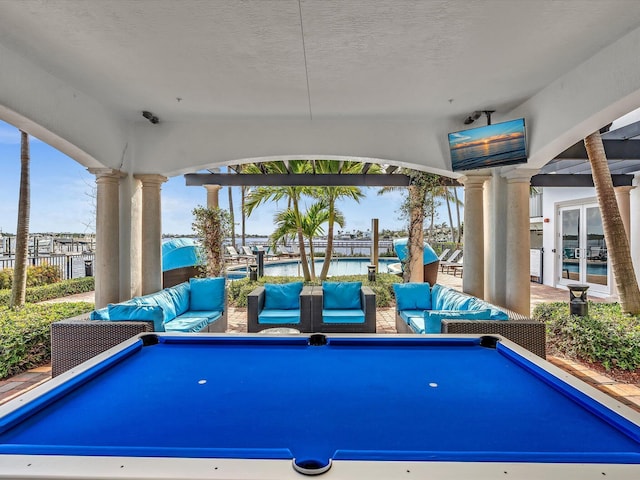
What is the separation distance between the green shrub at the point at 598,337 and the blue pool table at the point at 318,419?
8.24ft

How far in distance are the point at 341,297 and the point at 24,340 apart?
3.84 m

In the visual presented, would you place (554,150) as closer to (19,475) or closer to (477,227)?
(477,227)

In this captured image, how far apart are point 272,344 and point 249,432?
3.56 ft

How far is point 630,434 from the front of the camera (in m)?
1.23

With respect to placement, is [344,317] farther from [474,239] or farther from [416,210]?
[416,210]

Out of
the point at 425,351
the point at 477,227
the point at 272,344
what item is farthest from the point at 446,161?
the point at 272,344

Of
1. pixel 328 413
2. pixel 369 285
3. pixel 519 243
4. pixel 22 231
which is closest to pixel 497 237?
pixel 519 243

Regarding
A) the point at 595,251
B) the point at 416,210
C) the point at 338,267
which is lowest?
the point at 338,267

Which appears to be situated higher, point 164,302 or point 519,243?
point 519,243

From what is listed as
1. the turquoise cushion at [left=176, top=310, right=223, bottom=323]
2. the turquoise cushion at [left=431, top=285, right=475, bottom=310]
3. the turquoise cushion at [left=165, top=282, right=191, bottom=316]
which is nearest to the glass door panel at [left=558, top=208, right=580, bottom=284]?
the turquoise cushion at [left=431, top=285, right=475, bottom=310]

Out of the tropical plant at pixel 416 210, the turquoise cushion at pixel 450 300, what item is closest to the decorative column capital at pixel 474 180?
the tropical plant at pixel 416 210

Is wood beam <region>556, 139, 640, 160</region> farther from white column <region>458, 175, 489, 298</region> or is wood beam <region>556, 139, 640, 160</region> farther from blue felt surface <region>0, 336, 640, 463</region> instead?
blue felt surface <region>0, 336, 640, 463</region>

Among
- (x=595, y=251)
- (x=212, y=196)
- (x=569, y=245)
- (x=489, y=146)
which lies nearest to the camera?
(x=489, y=146)

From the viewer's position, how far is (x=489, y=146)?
4414 millimetres
